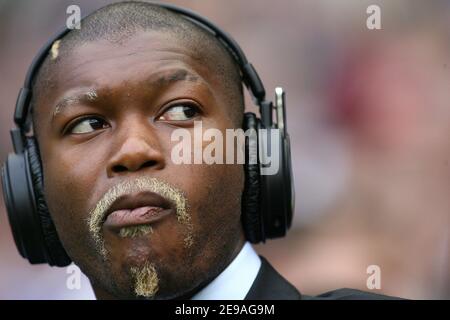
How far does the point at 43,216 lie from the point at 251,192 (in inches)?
20.1

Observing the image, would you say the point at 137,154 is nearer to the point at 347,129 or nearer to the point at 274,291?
the point at 274,291

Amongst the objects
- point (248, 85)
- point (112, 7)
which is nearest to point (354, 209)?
point (248, 85)

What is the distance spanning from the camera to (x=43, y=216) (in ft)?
6.47

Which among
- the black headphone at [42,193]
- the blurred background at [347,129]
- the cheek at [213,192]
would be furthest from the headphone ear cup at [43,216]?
the blurred background at [347,129]

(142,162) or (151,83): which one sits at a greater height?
(151,83)

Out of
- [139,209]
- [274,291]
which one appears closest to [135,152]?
[139,209]

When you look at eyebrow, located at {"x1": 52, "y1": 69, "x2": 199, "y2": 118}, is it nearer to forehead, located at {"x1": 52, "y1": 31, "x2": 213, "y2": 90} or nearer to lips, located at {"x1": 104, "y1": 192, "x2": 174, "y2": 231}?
forehead, located at {"x1": 52, "y1": 31, "x2": 213, "y2": 90}

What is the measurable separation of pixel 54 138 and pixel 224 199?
44 centimetres

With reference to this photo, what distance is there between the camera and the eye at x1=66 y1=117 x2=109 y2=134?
6.13 ft

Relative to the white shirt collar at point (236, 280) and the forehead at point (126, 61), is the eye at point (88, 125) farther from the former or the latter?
the white shirt collar at point (236, 280)

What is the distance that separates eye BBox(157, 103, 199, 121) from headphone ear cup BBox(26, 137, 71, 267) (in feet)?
1.17

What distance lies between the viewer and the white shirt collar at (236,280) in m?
1.94

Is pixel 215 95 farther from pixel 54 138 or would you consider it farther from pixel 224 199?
pixel 54 138
